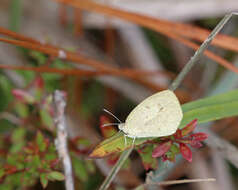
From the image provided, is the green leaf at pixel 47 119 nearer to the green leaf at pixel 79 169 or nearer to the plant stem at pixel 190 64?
the green leaf at pixel 79 169

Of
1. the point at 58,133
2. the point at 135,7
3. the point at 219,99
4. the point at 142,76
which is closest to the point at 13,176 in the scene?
the point at 58,133

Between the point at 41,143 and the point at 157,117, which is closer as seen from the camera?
the point at 157,117

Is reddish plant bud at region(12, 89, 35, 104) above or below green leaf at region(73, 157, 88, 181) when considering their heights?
above

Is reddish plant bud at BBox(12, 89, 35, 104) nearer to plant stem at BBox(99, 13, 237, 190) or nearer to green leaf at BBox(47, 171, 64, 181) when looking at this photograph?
green leaf at BBox(47, 171, 64, 181)

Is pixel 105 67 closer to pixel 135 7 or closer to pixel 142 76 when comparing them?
pixel 142 76

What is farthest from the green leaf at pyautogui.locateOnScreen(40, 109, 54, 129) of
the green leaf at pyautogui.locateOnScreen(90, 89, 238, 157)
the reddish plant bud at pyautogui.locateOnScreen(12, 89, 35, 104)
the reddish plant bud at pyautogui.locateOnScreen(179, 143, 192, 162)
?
the reddish plant bud at pyautogui.locateOnScreen(179, 143, 192, 162)

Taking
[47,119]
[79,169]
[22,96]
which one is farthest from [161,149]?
[22,96]

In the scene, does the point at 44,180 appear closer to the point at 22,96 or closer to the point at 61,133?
the point at 61,133
